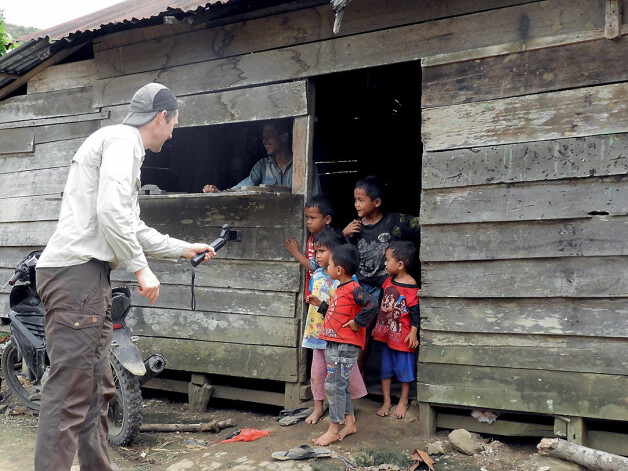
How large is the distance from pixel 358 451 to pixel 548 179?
220cm

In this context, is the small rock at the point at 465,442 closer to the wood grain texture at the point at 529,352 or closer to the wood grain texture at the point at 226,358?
the wood grain texture at the point at 529,352

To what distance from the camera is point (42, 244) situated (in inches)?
263

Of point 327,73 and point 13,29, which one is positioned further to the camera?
point 13,29

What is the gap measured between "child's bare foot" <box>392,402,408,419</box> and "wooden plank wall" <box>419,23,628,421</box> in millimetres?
277

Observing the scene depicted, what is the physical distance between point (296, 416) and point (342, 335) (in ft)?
3.00

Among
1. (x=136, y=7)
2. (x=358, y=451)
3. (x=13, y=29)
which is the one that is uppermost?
(x=13, y=29)

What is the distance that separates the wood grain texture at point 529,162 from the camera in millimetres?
4004

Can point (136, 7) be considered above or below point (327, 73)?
above

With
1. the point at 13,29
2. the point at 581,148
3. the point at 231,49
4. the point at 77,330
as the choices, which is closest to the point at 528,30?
the point at 581,148

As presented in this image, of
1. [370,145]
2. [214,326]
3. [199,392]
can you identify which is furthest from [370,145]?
[199,392]

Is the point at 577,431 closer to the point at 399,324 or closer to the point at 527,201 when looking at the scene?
the point at 399,324

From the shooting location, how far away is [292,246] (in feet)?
17.2

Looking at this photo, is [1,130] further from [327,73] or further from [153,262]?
[327,73]

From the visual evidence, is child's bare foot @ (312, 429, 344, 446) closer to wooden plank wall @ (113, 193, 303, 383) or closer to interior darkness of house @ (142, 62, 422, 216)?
wooden plank wall @ (113, 193, 303, 383)
